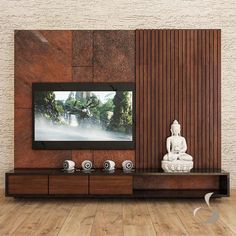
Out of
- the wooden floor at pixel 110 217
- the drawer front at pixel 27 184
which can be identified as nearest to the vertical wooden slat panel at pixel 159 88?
the wooden floor at pixel 110 217

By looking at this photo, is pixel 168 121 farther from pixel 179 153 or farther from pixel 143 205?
pixel 143 205

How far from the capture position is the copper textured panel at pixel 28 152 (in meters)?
5.29

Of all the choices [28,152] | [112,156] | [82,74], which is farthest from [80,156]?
[82,74]

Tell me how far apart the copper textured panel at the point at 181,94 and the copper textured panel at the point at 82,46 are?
2.18 ft

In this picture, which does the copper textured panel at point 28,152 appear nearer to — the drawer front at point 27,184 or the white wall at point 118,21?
the white wall at point 118,21

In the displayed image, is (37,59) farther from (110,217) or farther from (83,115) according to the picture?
(110,217)

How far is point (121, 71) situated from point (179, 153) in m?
1.36

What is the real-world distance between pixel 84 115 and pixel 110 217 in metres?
1.79

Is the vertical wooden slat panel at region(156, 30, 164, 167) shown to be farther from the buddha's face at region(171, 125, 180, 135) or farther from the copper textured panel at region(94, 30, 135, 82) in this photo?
the copper textured panel at region(94, 30, 135, 82)

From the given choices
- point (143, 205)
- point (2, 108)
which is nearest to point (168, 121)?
point (143, 205)

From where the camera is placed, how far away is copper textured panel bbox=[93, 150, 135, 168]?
17.5 feet

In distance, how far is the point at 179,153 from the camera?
5.10 metres

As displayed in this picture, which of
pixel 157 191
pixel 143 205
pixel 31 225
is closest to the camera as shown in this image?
pixel 31 225

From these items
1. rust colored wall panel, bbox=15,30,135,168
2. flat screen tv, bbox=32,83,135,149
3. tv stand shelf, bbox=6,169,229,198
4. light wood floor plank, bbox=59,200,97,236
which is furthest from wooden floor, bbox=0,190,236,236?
flat screen tv, bbox=32,83,135,149
